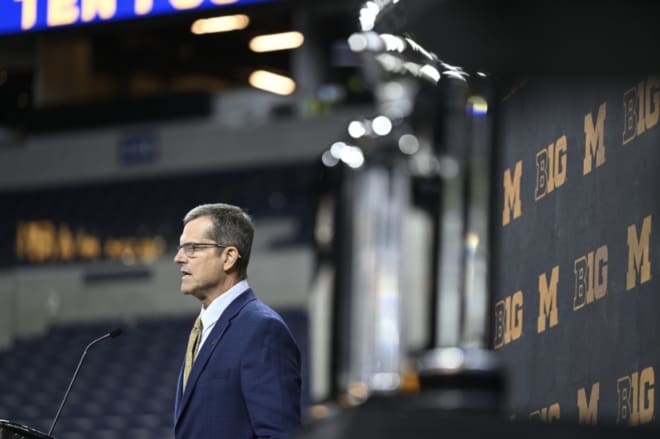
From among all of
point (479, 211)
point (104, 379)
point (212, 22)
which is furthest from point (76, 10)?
point (104, 379)

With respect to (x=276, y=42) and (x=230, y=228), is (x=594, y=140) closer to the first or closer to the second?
(x=230, y=228)

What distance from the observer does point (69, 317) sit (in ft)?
56.6

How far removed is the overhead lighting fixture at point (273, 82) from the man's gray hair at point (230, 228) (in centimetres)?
1441

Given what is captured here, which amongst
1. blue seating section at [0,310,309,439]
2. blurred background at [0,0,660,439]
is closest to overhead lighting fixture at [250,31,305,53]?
blue seating section at [0,310,309,439]

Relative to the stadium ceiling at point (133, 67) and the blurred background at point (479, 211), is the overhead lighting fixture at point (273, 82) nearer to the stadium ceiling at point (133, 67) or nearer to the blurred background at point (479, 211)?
the stadium ceiling at point (133, 67)

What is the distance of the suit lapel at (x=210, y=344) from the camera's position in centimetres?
366

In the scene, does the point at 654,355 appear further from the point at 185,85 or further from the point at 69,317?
the point at 185,85

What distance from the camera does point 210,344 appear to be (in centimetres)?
368

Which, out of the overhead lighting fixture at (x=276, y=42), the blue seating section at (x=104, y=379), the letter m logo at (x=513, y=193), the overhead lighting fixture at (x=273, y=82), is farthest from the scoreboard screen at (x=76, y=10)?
the overhead lighting fixture at (x=273, y=82)

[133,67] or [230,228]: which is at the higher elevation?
[133,67]

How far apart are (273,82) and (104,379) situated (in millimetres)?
5405

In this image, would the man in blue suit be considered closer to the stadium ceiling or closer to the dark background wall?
the dark background wall

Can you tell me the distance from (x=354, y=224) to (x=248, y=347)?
1803 mm

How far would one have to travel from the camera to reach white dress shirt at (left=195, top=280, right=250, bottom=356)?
374 centimetres
